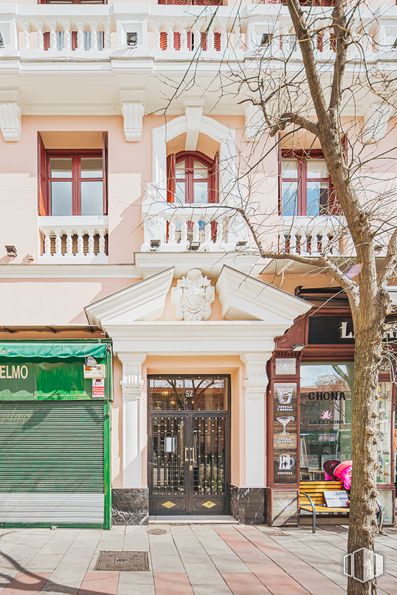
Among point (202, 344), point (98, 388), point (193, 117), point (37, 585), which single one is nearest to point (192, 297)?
point (202, 344)

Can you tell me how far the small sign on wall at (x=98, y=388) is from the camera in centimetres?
980

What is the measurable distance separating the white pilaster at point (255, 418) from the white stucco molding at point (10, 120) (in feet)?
20.5

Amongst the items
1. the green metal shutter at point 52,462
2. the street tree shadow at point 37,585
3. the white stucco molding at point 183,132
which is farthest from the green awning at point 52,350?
the street tree shadow at point 37,585

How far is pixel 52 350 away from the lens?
31.5 ft

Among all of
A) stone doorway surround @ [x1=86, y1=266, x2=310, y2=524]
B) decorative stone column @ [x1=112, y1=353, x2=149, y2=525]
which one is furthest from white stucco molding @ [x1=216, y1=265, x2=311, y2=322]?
decorative stone column @ [x1=112, y1=353, x2=149, y2=525]

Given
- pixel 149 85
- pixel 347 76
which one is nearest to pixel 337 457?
pixel 347 76

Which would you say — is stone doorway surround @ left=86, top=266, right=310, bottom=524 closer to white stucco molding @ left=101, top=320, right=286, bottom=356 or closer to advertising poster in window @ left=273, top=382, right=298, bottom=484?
white stucco molding @ left=101, top=320, right=286, bottom=356

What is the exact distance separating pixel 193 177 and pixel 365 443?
7545 mm

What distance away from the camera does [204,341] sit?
972 cm

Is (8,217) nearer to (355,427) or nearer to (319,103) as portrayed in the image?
(319,103)

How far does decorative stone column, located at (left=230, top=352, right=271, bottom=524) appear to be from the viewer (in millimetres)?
9680

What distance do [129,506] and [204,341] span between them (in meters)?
3.33

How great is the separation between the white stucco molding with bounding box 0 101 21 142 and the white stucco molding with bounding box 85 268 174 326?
393 cm

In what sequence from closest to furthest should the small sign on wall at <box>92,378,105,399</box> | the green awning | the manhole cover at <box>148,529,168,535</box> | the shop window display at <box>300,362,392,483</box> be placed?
the manhole cover at <box>148,529,168,535</box>, the green awning, the small sign on wall at <box>92,378,105,399</box>, the shop window display at <box>300,362,392,483</box>
